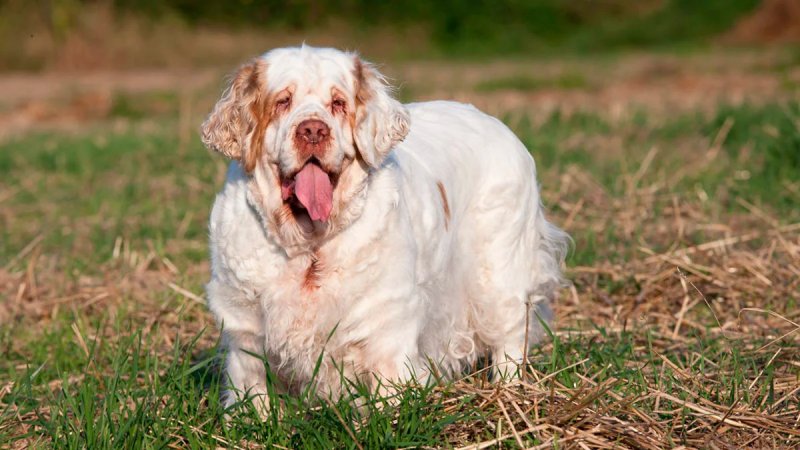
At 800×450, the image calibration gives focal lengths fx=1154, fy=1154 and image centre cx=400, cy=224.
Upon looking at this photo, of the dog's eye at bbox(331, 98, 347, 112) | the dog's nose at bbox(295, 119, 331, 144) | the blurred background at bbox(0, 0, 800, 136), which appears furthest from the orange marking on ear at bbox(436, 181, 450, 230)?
the blurred background at bbox(0, 0, 800, 136)

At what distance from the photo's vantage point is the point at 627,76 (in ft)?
59.7

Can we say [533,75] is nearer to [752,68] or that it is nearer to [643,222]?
[752,68]

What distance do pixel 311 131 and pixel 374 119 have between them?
0.30 m

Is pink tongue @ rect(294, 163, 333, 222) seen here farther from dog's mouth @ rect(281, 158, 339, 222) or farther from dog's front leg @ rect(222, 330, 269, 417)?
dog's front leg @ rect(222, 330, 269, 417)

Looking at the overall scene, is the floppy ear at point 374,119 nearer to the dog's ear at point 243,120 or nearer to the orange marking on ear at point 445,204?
the dog's ear at point 243,120

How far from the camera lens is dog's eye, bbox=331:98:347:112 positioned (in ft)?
12.3

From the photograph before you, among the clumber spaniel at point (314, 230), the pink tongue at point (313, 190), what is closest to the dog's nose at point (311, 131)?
the clumber spaniel at point (314, 230)

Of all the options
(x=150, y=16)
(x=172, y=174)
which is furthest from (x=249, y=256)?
(x=150, y=16)

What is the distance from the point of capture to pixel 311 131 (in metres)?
3.55

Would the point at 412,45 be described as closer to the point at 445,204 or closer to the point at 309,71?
the point at 445,204

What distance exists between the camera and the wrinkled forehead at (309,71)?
3713 mm

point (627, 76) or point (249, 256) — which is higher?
point (249, 256)

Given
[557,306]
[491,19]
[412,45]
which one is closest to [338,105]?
[557,306]

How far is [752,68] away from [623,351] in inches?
593
